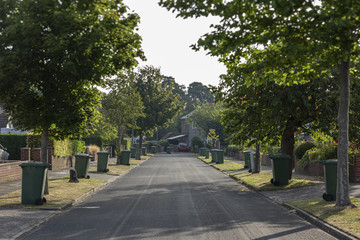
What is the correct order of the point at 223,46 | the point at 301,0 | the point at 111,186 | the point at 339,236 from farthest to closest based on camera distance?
the point at 111,186 < the point at 223,46 < the point at 301,0 < the point at 339,236

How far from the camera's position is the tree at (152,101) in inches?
2318

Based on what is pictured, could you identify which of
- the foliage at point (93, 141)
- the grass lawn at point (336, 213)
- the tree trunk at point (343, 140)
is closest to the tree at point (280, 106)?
the grass lawn at point (336, 213)

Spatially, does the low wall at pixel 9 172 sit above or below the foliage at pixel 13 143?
below

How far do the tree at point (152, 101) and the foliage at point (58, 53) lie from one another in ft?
144

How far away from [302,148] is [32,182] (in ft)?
58.5

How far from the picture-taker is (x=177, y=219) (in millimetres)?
10555

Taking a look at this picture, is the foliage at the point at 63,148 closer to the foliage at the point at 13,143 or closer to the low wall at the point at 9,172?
the foliage at the point at 13,143

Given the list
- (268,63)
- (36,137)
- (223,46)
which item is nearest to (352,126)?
(268,63)

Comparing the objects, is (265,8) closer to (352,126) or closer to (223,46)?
(223,46)

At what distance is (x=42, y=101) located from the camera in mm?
14109

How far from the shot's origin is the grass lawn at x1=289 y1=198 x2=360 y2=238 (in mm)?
9187

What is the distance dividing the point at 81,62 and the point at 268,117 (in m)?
7.77

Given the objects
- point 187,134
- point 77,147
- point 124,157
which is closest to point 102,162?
point 77,147

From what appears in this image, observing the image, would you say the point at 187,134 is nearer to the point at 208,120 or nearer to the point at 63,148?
the point at 208,120
